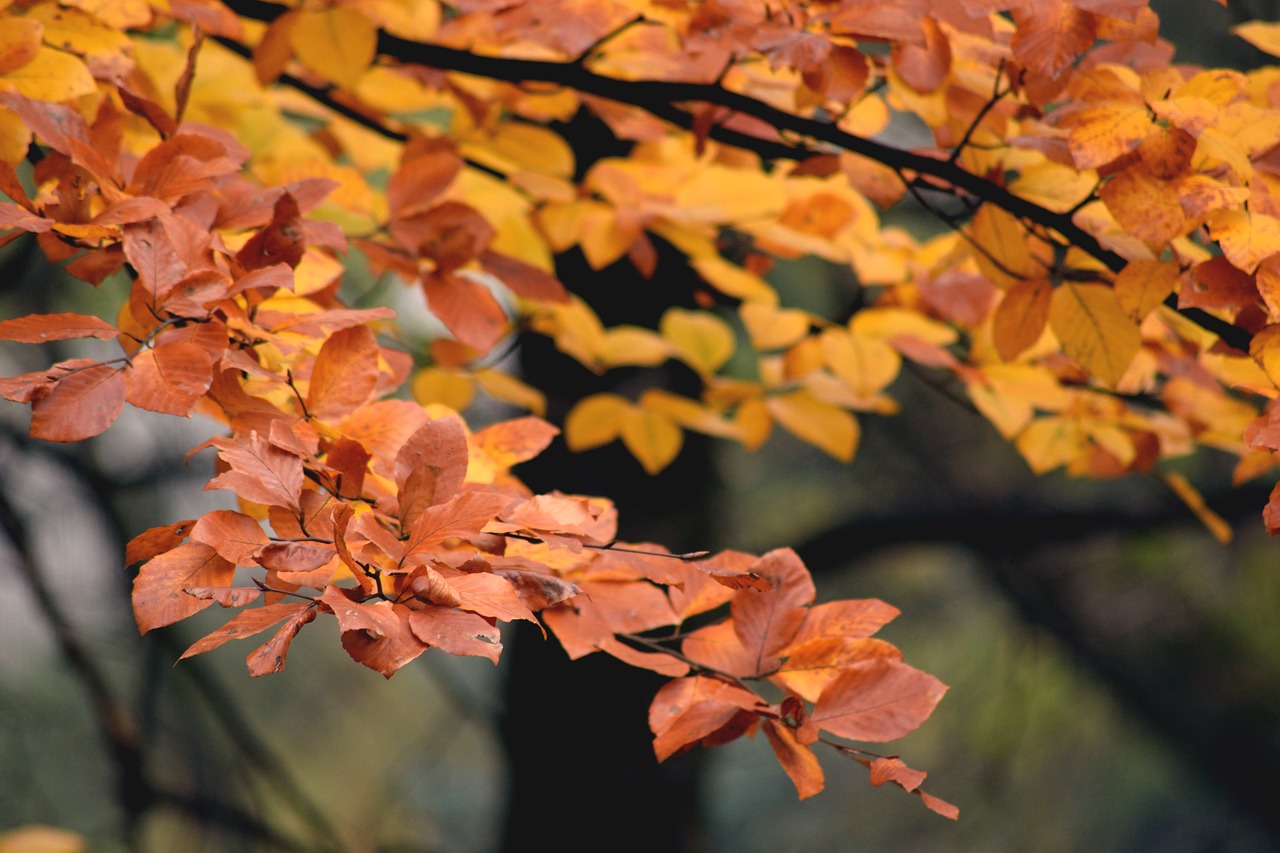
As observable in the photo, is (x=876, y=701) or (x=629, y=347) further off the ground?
(x=876, y=701)

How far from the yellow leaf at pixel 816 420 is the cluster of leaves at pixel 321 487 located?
0.59 metres

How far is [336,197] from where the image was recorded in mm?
885

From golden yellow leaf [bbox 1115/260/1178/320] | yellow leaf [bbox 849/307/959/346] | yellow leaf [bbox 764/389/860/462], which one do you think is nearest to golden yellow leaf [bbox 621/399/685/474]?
yellow leaf [bbox 764/389/860/462]

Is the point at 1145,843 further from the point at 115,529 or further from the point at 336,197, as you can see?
the point at 336,197

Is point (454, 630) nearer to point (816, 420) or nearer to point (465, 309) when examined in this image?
point (465, 309)

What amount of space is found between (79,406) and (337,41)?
0.45 meters

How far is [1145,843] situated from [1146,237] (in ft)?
12.5

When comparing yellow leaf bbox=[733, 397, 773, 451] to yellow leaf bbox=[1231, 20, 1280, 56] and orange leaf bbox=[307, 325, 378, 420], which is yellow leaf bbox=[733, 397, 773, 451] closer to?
yellow leaf bbox=[1231, 20, 1280, 56]

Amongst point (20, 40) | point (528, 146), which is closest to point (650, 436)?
point (528, 146)

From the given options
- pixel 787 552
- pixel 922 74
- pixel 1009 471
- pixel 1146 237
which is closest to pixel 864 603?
pixel 787 552

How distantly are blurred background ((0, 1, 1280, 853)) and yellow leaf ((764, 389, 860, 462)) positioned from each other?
0.39ft

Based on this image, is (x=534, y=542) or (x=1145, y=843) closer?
(x=534, y=542)

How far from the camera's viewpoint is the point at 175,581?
0.46m

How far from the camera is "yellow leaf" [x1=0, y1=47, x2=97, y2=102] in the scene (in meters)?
0.61
